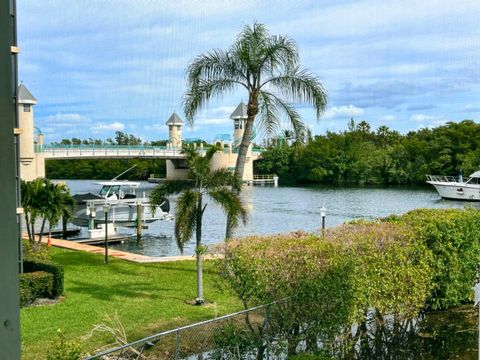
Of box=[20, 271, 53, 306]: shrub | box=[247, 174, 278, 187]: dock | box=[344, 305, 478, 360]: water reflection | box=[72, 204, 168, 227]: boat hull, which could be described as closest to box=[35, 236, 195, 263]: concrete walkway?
box=[20, 271, 53, 306]: shrub

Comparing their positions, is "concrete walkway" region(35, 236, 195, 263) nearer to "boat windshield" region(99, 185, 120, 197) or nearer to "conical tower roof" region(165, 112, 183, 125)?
"boat windshield" region(99, 185, 120, 197)

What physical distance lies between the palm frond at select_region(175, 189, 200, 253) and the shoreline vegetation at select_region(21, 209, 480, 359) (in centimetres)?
134

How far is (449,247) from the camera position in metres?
9.66

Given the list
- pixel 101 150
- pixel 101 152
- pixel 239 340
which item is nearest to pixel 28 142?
pixel 101 152

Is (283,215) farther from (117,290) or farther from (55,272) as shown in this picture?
(55,272)

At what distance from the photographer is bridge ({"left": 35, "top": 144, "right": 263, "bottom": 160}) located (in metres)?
53.1

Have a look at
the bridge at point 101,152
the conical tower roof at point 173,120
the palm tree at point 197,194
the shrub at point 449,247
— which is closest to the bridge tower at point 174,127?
the conical tower roof at point 173,120

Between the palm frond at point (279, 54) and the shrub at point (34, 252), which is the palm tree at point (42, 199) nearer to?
the shrub at point (34, 252)

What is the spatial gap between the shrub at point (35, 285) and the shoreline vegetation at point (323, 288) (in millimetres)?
378

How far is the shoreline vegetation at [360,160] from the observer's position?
66438 millimetres

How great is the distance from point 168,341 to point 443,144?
6513 cm

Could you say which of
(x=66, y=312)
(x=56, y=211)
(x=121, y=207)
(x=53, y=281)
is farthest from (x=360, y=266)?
(x=121, y=207)

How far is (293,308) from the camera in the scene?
6.84 meters

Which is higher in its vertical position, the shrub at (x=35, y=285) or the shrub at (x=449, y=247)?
the shrub at (x=449, y=247)
